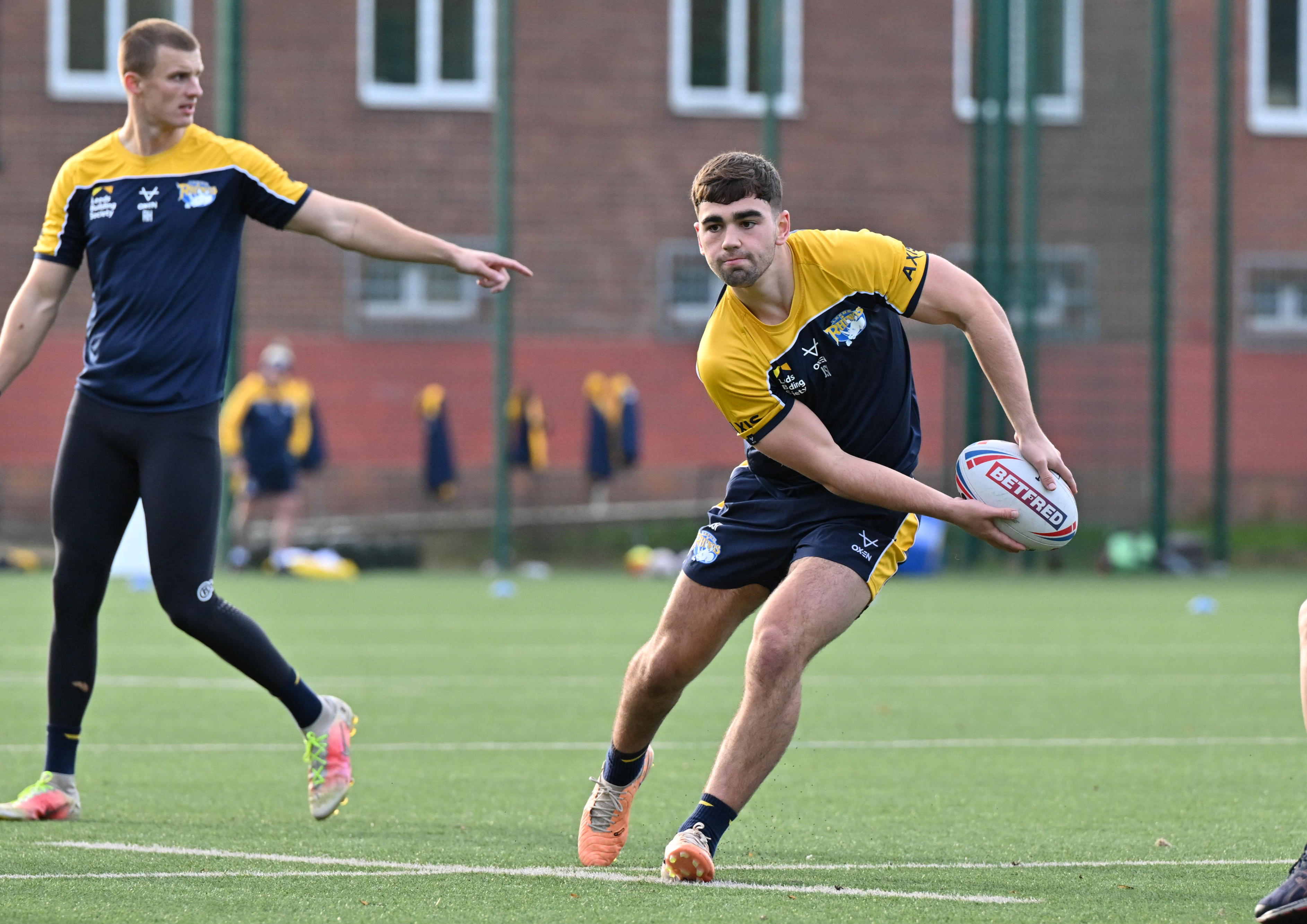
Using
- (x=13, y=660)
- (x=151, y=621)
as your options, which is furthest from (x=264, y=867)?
(x=151, y=621)

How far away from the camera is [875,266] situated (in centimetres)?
483

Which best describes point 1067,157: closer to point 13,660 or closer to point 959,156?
point 959,156

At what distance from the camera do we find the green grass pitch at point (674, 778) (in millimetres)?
4371

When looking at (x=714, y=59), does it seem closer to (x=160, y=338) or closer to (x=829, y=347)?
(x=160, y=338)

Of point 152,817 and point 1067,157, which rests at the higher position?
point 1067,157

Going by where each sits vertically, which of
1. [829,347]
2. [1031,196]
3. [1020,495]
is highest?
[1031,196]

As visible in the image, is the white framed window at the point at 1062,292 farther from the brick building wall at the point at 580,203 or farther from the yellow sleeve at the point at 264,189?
the yellow sleeve at the point at 264,189

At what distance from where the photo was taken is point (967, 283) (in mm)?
4887

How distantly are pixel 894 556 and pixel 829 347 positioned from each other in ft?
1.86

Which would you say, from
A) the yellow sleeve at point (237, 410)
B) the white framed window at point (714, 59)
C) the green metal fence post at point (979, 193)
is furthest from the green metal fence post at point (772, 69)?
the yellow sleeve at point (237, 410)

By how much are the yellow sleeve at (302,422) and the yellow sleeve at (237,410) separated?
0.96 meters

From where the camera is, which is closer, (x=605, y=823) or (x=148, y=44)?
(x=605, y=823)

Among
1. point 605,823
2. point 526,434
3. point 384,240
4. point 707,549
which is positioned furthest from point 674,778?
point 526,434

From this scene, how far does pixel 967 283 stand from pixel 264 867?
89.6 inches
